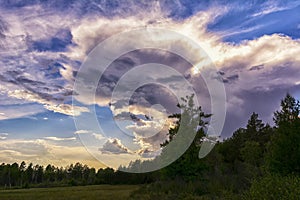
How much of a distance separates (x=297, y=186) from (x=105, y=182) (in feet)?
294

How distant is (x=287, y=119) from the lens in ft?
77.8

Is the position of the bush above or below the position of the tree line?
below

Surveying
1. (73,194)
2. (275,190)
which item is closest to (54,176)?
(73,194)

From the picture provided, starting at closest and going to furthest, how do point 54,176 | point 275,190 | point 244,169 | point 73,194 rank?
point 275,190 → point 244,169 → point 73,194 → point 54,176

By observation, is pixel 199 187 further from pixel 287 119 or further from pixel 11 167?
pixel 11 167

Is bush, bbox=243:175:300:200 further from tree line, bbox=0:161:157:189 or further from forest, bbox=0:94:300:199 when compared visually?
tree line, bbox=0:161:157:189

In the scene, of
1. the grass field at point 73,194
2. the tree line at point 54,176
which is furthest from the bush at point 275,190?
the tree line at point 54,176

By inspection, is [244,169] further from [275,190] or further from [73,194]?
[275,190]

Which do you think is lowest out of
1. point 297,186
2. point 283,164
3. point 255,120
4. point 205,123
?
point 297,186

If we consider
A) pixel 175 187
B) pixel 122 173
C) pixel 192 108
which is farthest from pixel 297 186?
pixel 122 173

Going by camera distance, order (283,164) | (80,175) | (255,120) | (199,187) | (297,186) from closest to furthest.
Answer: (297,186)
(283,164)
(199,187)
(255,120)
(80,175)

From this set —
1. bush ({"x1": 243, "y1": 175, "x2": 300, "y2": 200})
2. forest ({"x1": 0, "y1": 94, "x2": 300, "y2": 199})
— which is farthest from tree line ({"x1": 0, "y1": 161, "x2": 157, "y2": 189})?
bush ({"x1": 243, "y1": 175, "x2": 300, "y2": 200})

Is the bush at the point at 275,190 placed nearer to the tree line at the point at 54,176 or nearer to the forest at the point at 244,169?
the forest at the point at 244,169

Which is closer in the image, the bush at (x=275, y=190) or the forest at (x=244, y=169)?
the bush at (x=275, y=190)
